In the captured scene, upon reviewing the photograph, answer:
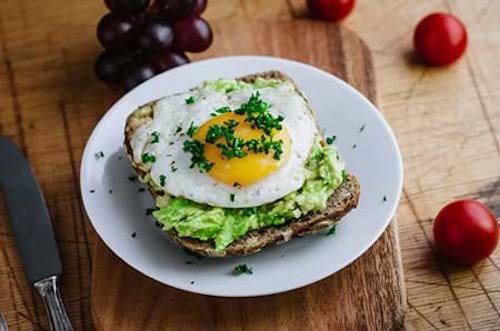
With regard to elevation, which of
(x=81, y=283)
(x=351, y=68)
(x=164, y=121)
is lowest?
(x=81, y=283)

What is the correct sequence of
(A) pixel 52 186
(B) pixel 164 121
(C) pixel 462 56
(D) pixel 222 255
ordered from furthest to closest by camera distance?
(C) pixel 462 56
(A) pixel 52 186
(B) pixel 164 121
(D) pixel 222 255

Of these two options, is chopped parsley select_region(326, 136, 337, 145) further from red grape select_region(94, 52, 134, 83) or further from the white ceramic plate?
red grape select_region(94, 52, 134, 83)

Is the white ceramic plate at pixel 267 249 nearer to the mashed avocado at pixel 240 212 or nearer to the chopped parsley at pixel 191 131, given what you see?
the mashed avocado at pixel 240 212

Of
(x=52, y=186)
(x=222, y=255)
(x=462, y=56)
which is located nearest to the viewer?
(x=222, y=255)

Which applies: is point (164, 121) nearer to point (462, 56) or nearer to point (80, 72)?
point (80, 72)

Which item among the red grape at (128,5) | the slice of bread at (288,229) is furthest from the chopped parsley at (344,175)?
the red grape at (128,5)

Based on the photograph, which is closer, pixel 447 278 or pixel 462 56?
pixel 447 278

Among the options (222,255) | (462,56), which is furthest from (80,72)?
(462,56)
